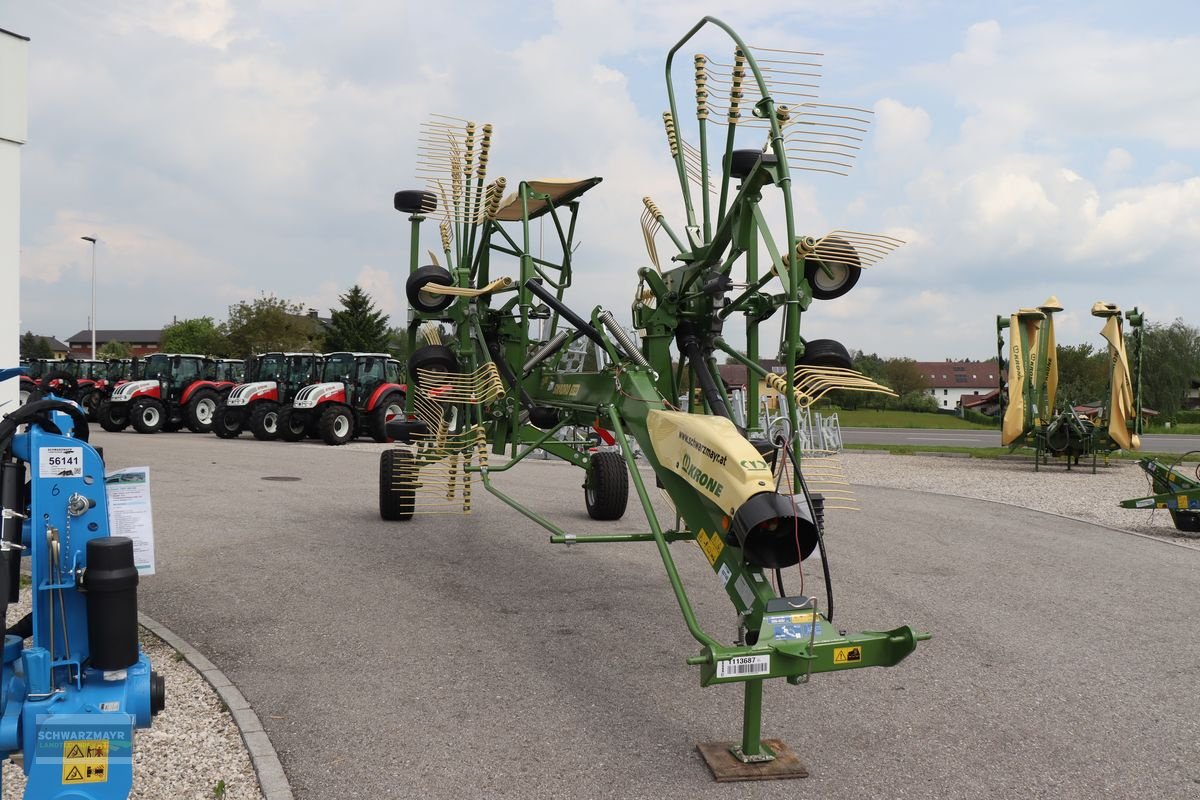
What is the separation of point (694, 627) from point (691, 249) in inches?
98.9

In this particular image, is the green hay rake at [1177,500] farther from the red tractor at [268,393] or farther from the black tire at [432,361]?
the red tractor at [268,393]

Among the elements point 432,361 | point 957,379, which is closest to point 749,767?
point 432,361

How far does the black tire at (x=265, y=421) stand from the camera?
75.5 feet

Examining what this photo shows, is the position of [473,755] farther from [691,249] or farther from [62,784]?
[691,249]

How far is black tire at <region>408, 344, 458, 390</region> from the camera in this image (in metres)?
8.00

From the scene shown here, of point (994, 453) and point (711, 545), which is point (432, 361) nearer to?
point (711, 545)

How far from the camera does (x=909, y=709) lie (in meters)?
4.88

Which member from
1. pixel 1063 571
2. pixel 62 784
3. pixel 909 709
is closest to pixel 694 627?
pixel 909 709

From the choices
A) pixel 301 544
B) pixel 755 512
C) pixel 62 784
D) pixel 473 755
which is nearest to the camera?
pixel 62 784

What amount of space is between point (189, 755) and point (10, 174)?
7.48 meters

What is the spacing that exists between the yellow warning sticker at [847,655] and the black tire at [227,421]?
74.8 feet

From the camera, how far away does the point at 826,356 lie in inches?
190

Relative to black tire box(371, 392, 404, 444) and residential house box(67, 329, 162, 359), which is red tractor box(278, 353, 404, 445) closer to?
black tire box(371, 392, 404, 444)

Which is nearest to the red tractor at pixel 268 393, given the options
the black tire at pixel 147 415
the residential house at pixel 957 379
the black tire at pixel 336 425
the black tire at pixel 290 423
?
the black tire at pixel 290 423
